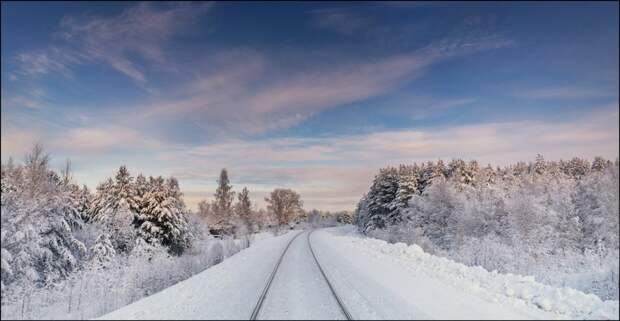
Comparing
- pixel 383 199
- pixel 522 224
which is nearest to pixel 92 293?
pixel 522 224

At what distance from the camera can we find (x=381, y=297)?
11.0m

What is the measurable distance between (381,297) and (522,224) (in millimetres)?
27626

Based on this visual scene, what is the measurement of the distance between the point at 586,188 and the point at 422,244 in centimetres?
1630

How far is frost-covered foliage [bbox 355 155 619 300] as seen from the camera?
597 inches

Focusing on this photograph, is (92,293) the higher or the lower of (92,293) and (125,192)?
the lower

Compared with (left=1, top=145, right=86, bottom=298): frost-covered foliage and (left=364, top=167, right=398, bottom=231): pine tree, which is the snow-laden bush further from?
(left=364, top=167, right=398, bottom=231): pine tree

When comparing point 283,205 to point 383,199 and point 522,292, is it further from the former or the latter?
point 522,292

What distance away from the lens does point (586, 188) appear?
→ 34.7m

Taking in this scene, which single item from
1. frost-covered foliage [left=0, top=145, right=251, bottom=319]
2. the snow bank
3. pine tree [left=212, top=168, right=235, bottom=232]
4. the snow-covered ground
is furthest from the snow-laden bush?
pine tree [left=212, top=168, right=235, bottom=232]

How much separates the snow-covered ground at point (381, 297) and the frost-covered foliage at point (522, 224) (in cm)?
331

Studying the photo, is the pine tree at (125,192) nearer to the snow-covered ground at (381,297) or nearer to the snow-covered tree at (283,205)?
the snow-covered ground at (381,297)

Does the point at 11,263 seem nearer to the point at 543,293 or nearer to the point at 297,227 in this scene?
the point at 543,293

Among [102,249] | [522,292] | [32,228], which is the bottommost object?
[522,292]

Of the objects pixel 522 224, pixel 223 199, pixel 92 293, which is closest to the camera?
pixel 92 293
